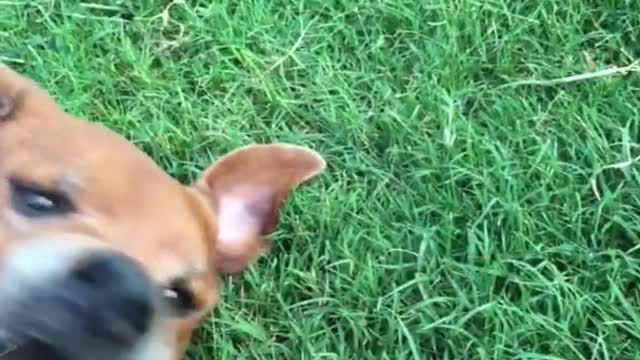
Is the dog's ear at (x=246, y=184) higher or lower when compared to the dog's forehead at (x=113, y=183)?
lower

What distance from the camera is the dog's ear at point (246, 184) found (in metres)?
3.43

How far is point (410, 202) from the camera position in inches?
154

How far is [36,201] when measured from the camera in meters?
2.89

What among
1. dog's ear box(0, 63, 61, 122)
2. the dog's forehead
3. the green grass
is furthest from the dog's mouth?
the green grass

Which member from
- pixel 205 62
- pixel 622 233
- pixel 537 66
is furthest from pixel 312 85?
pixel 622 233

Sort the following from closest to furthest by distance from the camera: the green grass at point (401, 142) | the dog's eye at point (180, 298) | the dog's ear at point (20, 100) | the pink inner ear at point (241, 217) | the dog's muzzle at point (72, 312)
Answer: the dog's muzzle at point (72, 312)
the dog's eye at point (180, 298)
the dog's ear at point (20, 100)
the pink inner ear at point (241, 217)
the green grass at point (401, 142)

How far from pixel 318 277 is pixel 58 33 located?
0.95 meters

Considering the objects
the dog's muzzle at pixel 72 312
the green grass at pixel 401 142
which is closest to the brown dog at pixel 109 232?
the dog's muzzle at pixel 72 312

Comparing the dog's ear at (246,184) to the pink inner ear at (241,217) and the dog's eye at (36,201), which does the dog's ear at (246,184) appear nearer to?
the pink inner ear at (241,217)

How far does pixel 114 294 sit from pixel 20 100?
68cm

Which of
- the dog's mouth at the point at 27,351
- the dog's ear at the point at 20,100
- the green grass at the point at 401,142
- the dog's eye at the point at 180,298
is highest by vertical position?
the dog's ear at the point at 20,100

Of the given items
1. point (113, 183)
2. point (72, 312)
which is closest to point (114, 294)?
point (72, 312)

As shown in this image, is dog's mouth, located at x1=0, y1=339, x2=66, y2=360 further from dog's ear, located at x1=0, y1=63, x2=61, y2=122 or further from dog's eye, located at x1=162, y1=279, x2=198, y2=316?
dog's ear, located at x1=0, y1=63, x2=61, y2=122

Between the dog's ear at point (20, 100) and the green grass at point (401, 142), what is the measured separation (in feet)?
2.43
